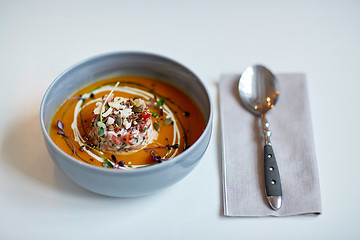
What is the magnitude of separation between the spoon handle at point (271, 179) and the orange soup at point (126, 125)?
0.26 metres

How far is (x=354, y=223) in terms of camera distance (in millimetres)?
1582

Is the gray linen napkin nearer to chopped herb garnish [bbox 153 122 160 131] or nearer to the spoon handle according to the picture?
the spoon handle

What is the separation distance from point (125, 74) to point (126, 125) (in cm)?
36

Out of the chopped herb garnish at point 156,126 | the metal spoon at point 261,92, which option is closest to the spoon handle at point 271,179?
the metal spoon at point 261,92

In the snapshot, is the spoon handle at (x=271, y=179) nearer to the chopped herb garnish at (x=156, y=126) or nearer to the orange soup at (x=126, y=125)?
the orange soup at (x=126, y=125)

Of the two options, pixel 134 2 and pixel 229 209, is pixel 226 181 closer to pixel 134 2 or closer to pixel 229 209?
pixel 229 209

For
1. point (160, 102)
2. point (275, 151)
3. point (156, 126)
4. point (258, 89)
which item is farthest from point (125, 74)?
point (275, 151)

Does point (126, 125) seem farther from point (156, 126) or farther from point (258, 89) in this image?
point (258, 89)

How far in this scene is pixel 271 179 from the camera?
1.63 meters

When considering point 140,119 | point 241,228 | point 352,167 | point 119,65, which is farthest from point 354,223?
point 119,65

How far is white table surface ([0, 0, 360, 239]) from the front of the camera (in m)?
1.54

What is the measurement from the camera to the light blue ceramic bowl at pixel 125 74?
142 cm

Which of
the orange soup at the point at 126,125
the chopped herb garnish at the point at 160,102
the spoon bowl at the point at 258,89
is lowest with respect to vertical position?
the orange soup at the point at 126,125

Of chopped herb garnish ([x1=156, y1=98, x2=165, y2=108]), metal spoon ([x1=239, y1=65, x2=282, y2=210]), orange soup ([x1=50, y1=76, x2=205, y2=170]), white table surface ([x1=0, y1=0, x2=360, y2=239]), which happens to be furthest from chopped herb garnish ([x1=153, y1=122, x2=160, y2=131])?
metal spoon ([x1=239, y1=65, x2=282, y2=210])
